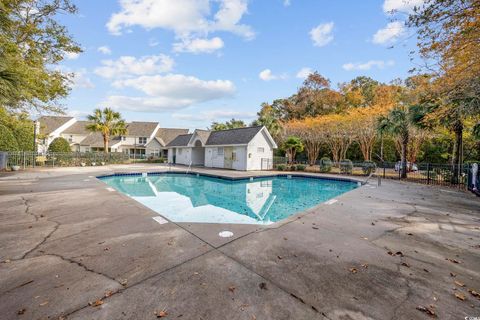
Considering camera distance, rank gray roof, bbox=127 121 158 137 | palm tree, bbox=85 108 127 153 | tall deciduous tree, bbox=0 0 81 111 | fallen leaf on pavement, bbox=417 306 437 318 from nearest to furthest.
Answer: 1. fallen leaf on pavement, bbox=417 306 437 318
2. tall deciduous tree, bbox=0 0 81 111
3. palm tree, bbox=85 108 127 153
4. gray roof, bbox=127 121 158 137

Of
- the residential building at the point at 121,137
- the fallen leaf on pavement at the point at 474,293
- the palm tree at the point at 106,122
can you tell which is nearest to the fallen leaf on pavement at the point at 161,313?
the fallen leaf on pavement at the point at 474,293

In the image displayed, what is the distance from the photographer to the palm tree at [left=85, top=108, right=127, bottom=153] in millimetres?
26312

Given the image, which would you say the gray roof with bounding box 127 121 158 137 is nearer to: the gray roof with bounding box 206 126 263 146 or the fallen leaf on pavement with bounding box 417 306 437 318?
the gray roof with bounding box 206 126 263 146

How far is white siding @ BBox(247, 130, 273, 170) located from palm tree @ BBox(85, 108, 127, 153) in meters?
19.2

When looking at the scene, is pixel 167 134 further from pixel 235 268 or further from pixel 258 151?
pixel 235 268

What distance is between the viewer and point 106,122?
88.1 feet

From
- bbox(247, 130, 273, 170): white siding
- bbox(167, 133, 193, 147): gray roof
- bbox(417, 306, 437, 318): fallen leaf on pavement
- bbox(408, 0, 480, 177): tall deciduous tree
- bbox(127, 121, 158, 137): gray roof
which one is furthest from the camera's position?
bbox(127, 121, 158, 137): gray roof

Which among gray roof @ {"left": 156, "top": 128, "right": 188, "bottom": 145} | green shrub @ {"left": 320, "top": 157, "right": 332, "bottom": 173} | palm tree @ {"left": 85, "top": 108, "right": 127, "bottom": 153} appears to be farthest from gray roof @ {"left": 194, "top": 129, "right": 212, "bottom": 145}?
gray roof @ {"left": 156, "top": 128, "right": 188, "bottom": 145}

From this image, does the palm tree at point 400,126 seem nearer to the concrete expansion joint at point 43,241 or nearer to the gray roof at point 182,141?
the concrete expansion joint at point 43,241

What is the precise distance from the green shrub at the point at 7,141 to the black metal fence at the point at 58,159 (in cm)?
161

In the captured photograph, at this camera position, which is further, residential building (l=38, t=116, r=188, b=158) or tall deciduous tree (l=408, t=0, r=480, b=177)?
residential building (l=38, t=116, r=188, b=158)

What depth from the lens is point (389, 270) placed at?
9.86 ft

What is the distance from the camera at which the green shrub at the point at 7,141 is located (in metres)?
17.4

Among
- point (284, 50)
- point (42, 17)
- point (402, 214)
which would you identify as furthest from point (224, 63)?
point (402, 214)
